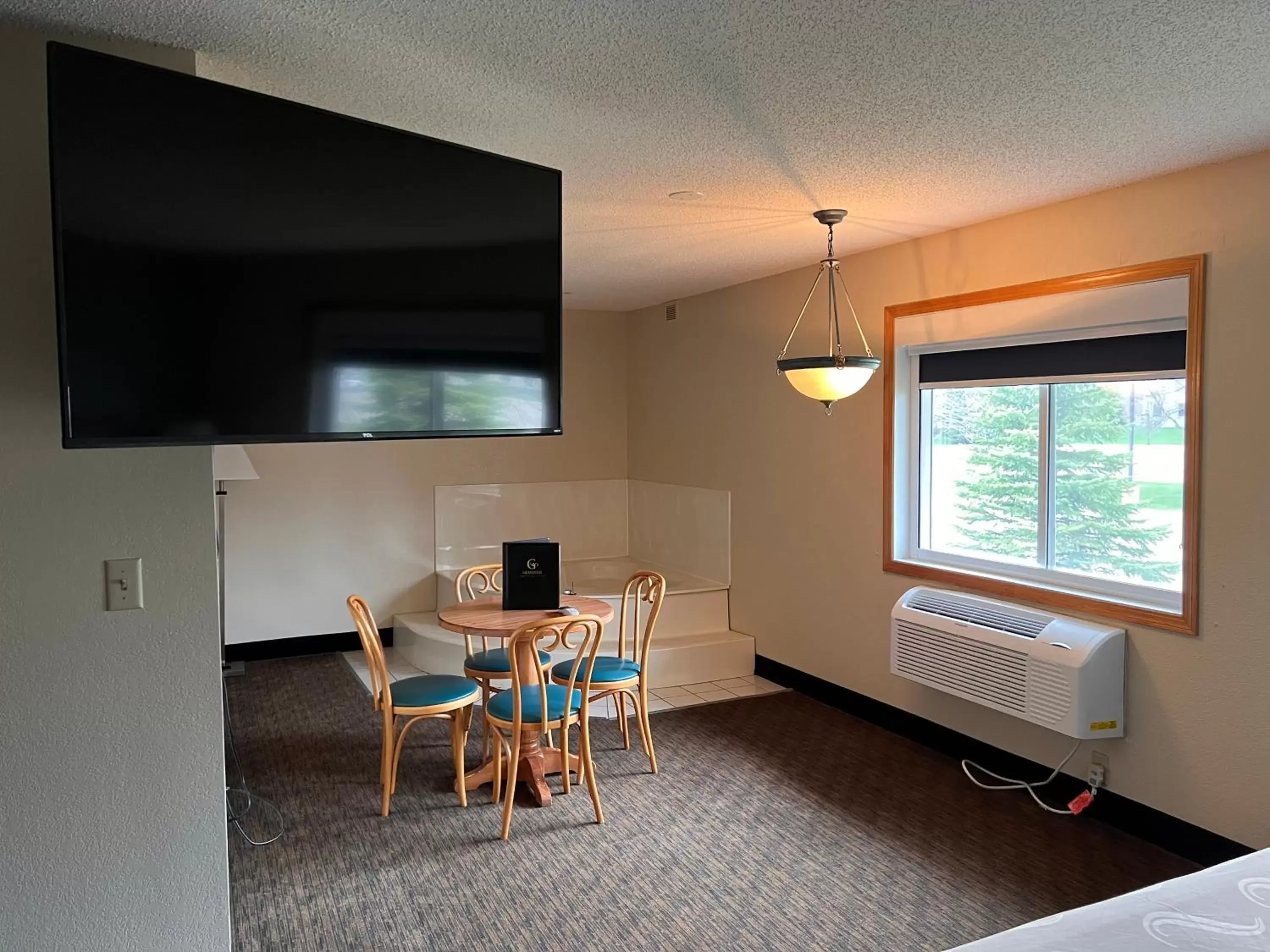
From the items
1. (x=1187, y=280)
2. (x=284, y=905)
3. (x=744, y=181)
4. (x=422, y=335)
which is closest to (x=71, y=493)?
(x=422, y=335)

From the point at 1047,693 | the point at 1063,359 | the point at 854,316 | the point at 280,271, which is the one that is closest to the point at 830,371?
the point at 1063,359

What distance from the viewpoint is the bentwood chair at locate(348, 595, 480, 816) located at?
3613mm

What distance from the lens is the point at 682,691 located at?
530cm

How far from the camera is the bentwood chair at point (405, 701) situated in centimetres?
361

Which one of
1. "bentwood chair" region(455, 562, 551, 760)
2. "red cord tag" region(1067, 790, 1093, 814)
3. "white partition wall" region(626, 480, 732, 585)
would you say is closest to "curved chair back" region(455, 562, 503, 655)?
"bentwood chair" region(455, 562, 551, 760)

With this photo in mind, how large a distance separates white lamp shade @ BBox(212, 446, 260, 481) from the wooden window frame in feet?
9.85

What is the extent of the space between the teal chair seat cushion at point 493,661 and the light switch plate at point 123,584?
1.95m

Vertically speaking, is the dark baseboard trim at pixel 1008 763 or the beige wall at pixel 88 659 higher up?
the beige wall at pixel 88 659

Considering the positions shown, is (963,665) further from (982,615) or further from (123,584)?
(123,584)

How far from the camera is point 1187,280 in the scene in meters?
3.19

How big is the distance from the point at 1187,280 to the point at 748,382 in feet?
8.85

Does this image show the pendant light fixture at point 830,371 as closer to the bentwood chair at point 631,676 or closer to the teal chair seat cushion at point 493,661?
the bentwood chair at point 631,676

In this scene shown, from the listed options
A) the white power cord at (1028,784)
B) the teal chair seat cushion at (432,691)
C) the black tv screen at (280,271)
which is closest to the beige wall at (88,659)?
the black tv screen at (280,271)

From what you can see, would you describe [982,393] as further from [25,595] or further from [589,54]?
[25,595]
